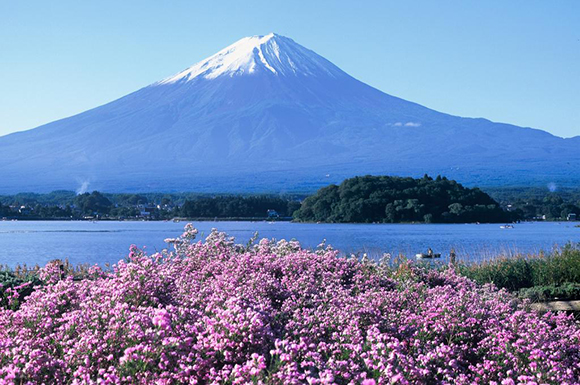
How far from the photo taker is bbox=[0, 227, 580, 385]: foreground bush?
5.04 meters

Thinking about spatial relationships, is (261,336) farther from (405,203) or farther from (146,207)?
(146,207)

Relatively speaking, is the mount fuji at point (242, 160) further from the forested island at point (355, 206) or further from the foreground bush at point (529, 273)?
the foreground bush at point (529, 273)

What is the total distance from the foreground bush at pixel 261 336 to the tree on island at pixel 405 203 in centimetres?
6945

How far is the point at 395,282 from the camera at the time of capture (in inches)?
414

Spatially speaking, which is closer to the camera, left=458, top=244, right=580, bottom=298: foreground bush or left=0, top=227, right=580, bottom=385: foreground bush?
left=0, top=227, right=580, bottom=385: foreground bush

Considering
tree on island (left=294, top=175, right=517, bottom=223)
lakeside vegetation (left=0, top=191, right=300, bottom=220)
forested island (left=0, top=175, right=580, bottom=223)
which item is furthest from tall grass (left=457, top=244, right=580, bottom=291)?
lakeside vegetation (left=0, top=191, right=300, bottom=220)

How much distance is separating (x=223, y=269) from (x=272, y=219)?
86178mm

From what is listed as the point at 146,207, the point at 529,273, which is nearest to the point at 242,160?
the point at 146,207

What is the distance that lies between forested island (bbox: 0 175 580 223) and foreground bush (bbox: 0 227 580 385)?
69979 millimetres

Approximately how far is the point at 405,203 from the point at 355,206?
4.73 metres

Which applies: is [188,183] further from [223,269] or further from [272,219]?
[223,269]

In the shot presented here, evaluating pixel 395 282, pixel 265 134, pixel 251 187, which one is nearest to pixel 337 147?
pixel 265 134

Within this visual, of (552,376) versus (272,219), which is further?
(272,219)

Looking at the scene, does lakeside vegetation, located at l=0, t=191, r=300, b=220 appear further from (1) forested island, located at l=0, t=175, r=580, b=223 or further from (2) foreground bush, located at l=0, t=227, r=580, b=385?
(2) foreground bush, located at l=0, t=227, r=580, b=385
